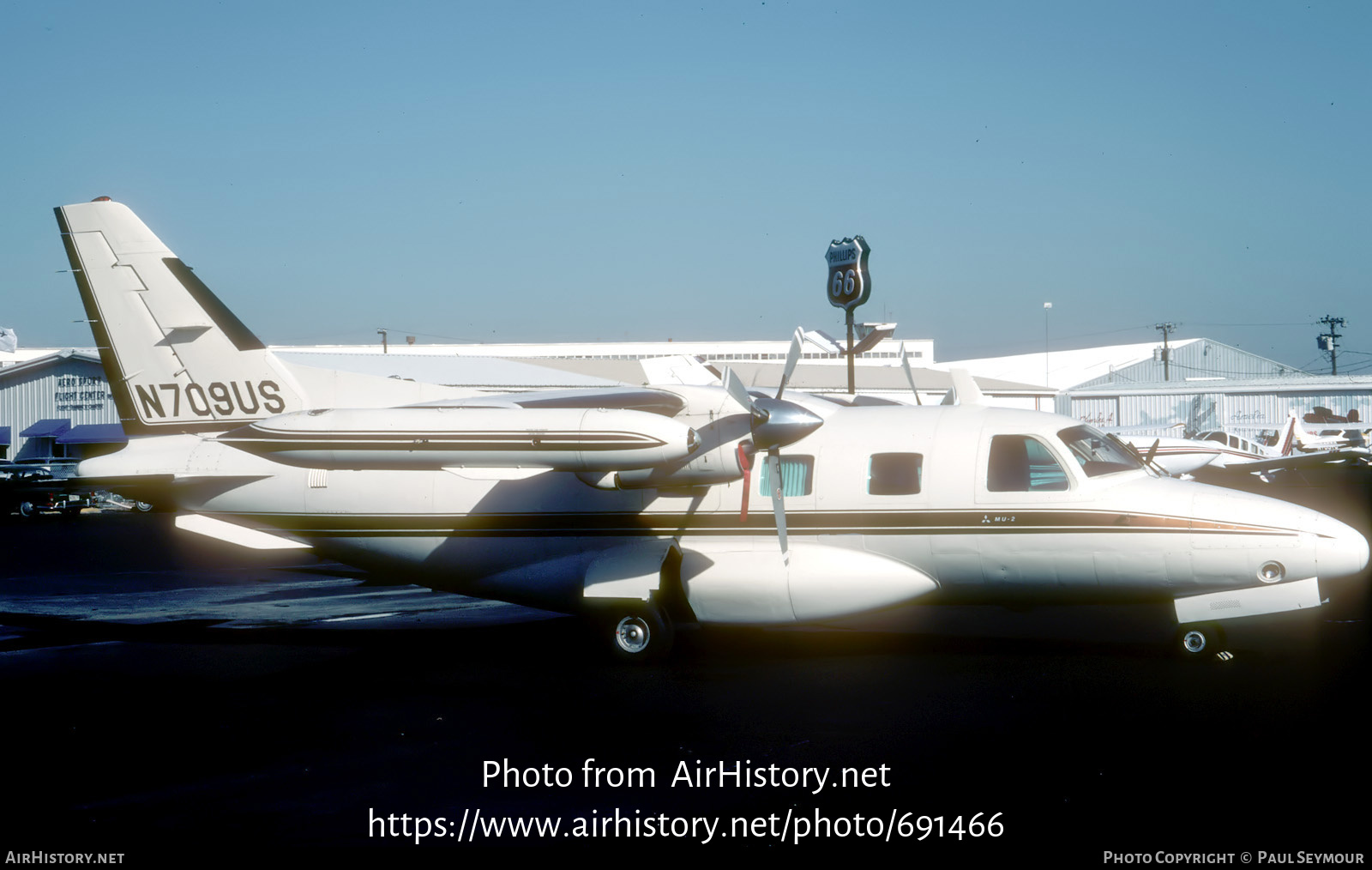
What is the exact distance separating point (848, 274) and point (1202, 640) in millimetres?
17394

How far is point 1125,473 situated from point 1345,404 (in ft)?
221

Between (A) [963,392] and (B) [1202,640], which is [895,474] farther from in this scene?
(B) [1202,640]

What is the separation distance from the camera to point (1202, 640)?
11.2 m

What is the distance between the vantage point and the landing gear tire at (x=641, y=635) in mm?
11984

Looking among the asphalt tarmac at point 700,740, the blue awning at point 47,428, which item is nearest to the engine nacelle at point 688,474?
the asphalt tarmac at point 700,740

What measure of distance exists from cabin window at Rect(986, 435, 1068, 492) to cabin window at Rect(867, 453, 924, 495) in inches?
28.4

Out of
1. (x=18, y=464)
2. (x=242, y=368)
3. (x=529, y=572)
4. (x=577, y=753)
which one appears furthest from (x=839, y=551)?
(x=18, y=464)

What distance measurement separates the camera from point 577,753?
8.20m

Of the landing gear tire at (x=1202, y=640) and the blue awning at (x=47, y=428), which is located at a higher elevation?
the blue awning at (x=47, y=428)

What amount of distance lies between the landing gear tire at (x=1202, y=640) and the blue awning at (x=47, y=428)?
5682 centimetres

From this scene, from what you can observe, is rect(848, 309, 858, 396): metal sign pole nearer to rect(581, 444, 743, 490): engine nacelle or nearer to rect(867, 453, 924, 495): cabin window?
rect(867, 453, 924, 495): cabin window

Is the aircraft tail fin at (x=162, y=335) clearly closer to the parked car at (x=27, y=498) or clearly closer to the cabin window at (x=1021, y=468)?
the cabin window at (x=1021, y=468)

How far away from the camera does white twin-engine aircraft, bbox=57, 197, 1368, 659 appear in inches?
424

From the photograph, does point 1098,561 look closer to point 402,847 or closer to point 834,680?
point 834,680
